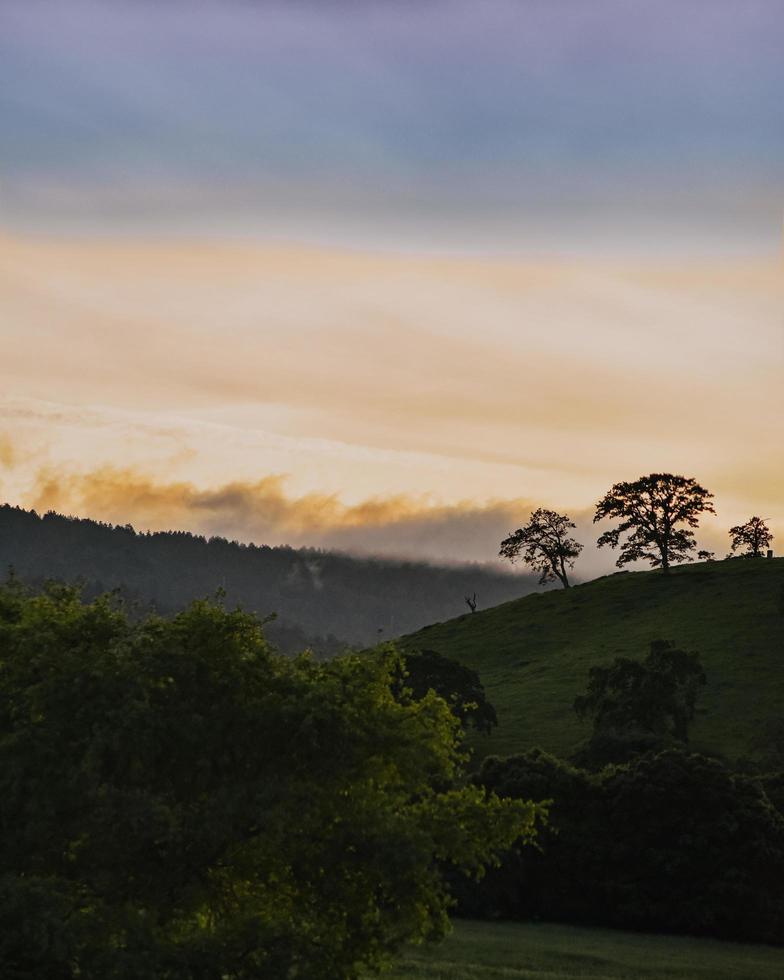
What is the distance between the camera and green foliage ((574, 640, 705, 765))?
308 ft

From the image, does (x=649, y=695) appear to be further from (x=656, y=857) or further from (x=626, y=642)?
(x=656, y=857)

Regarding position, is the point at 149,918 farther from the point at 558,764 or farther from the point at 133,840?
the point at 558,764

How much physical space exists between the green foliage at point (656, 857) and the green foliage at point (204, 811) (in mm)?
33347

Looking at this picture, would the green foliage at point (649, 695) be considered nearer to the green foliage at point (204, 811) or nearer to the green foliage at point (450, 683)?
the green foliage at point (450, 683)

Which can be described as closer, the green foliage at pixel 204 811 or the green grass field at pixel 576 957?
the green foliage at pixel 204 811

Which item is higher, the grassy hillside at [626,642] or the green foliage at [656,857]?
the grassy hillside at [626,642]

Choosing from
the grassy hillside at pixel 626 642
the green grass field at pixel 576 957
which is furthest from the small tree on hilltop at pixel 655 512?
the green grass field at pixel 576 957

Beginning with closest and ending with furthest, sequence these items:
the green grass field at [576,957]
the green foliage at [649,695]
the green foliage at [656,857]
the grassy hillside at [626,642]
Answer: the green grass field at [576,957] → the green foliage at [656,857] → the green foliage at [649,695] → the grassy hillside at [626,642]

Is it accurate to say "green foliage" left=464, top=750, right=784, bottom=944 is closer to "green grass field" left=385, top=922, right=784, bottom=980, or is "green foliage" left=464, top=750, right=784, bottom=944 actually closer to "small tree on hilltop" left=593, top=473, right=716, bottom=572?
"green grass field" left=385, top=922, right=784, bottom=980

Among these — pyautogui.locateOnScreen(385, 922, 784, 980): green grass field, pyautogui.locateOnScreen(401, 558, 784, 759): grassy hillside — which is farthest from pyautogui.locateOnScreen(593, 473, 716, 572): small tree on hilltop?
pyautogui.locateOnScreen(385, 922, 784, 980): green grass field

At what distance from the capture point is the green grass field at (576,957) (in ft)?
134

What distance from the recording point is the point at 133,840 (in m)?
25.2

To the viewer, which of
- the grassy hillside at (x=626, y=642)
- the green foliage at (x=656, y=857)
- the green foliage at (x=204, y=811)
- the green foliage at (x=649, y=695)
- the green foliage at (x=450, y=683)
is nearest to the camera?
the green foliage at (x=204, y=811)

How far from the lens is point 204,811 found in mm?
25344
